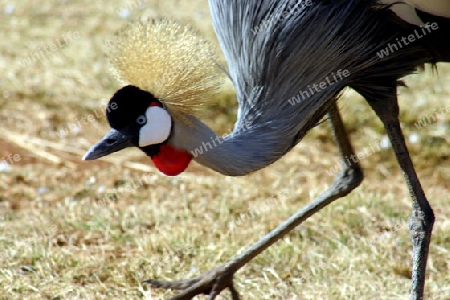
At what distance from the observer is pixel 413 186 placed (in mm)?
2668

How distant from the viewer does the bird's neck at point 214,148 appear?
2.27m

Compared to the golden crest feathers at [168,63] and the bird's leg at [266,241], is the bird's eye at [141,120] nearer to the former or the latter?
the golden crest feathers at [168,63]

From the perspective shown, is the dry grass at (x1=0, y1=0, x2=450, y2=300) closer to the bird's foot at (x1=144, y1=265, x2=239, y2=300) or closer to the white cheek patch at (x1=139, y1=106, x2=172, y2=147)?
the bird's foot at (x1=144, y1=265, x2=239, y2=300)

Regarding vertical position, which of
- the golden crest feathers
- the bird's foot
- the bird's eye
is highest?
the golden crest feathers

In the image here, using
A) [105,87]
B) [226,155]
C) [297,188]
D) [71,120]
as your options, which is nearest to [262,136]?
[226,155]

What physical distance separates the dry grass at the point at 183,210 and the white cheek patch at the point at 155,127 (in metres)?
0.27

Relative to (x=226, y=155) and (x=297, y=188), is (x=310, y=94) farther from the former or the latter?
(x=297, y=188)

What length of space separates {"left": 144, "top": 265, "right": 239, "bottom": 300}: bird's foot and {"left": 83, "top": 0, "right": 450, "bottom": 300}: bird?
64 cm

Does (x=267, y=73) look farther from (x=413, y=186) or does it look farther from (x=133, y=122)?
(x=413, y=186)

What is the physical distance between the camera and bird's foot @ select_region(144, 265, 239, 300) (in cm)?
280

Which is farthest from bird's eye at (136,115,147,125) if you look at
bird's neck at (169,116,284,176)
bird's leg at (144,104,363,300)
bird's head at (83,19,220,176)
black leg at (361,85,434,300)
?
→ black leg at (361,85,434,300)

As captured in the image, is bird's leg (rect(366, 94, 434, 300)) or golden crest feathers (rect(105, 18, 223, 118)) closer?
golden crest feathers (rect(105, 18, 223, 118))

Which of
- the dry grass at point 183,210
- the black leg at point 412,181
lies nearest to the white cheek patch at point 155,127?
the dry grass at point 183,210

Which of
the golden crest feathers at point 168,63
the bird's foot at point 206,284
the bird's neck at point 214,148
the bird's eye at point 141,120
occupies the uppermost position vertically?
the golden crest feathers at point 168,63
